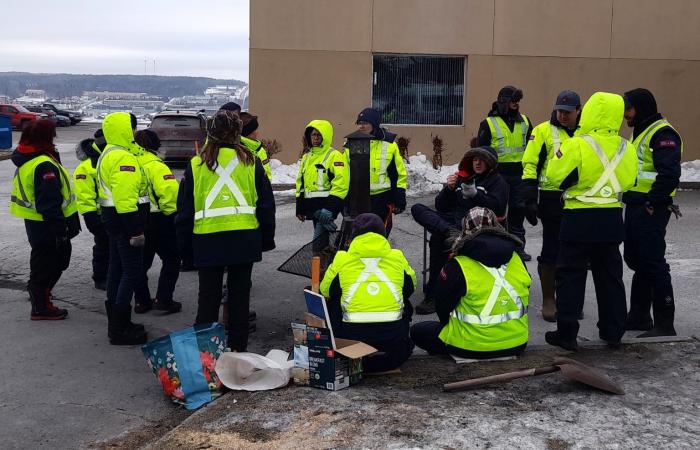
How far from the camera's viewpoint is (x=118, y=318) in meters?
6.96

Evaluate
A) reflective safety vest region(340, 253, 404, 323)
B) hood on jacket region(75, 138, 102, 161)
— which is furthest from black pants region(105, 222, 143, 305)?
reflective safety vest region(340, 253, 404, 323)

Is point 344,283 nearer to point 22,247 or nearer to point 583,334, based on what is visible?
point 583,334

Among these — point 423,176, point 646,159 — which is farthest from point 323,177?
point 423,176

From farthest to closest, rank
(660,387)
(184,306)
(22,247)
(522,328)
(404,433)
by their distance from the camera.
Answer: (22,247)
(184,306)
(522,328)
(660,387)
(404,433)

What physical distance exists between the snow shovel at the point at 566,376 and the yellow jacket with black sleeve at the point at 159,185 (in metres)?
3.48

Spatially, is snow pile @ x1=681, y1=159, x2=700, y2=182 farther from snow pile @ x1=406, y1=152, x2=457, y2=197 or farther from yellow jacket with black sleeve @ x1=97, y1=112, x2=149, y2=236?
yellow jacket with black sleeve @ x1=97, y1=112, x2=149, y2=236

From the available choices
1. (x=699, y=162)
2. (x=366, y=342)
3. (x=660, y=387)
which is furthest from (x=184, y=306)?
(x=699, y=162)

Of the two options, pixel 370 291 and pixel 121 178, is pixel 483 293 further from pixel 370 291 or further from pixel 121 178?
pixel 121 178

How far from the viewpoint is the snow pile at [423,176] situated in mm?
16188

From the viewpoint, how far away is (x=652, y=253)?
21.8 feet

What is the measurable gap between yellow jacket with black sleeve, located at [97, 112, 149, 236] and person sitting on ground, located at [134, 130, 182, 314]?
380mm

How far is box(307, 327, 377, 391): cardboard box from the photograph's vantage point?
212 inches

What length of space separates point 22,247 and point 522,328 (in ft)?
24.6

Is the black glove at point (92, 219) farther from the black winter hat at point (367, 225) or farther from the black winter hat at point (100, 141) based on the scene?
the black winter hat at point (367, 225)
